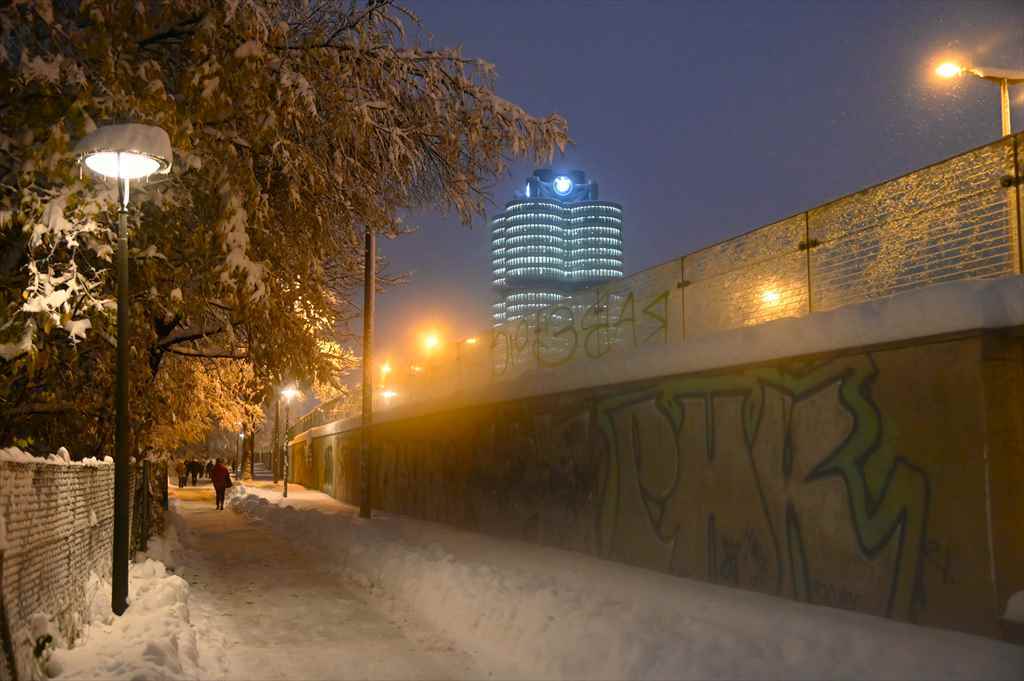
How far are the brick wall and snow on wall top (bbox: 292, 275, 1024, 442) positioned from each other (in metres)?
6.35

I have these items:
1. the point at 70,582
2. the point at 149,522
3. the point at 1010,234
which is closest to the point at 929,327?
the point at 1010,234

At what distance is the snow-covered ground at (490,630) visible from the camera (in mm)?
6613

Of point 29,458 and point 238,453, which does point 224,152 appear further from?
point 238,453

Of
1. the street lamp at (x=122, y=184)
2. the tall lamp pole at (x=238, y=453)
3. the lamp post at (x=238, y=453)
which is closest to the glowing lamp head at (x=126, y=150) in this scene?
the street lamp at (x=122, y=184)

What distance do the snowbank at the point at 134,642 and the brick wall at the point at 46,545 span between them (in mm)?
209

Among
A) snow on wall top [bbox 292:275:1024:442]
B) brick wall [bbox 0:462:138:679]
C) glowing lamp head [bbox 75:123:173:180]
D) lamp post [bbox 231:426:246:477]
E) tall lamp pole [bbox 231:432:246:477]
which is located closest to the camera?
brick wall [bbox 0:462:138:679]

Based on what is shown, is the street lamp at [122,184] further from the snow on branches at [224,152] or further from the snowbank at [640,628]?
the snowbank at [640,628]

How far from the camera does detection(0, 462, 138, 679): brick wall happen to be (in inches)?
227

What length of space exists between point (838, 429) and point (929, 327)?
1.43 m

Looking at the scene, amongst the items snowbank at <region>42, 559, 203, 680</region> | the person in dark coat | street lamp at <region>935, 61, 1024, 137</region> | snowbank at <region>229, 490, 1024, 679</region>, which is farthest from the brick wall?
the person in dark coat

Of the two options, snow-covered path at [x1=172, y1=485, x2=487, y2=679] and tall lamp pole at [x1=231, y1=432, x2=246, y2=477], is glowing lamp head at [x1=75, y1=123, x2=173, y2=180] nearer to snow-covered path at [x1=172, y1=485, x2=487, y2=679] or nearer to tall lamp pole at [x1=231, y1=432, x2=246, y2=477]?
snow-covered path at [x1=172, y1=485, x2=487, y2=679]

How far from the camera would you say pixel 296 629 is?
9.95 meters

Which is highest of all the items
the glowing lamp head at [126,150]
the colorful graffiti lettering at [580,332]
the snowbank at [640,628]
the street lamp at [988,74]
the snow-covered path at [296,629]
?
the street lamp at [988,74]

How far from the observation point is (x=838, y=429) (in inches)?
336
